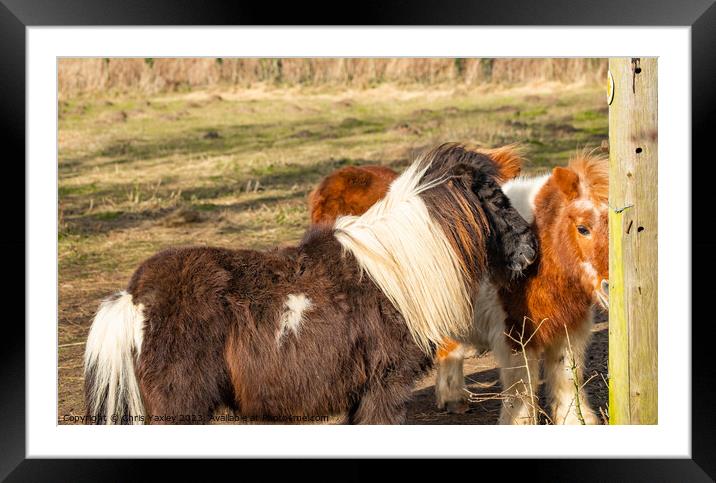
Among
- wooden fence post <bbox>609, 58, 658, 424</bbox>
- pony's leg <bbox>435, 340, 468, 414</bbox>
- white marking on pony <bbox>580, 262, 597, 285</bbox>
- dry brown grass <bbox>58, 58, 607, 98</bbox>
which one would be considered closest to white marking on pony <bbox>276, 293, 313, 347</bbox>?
wooden fence post <bbox>609, 58, 658, 424</bbox>

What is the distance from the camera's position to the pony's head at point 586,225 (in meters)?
5.20

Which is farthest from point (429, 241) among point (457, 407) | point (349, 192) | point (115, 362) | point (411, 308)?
point (349, 192)

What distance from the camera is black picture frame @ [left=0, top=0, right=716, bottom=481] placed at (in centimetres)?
401

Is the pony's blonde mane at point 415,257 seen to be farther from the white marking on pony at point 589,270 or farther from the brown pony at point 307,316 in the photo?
the white marking on pony at point 589,270

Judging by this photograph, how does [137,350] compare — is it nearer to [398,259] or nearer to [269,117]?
[398,259]

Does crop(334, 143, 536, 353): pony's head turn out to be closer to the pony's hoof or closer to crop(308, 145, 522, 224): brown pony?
the pony's hoof

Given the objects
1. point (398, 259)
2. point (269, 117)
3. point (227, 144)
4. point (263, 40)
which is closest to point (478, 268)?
point (398, 259)

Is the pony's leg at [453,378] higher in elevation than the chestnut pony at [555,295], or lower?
lower

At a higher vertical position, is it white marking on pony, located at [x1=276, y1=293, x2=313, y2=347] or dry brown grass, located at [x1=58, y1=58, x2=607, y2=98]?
dry brown grass, located at [x1=58, y1=58, x2=607, y2=98]

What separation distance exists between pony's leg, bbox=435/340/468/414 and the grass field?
2820mm

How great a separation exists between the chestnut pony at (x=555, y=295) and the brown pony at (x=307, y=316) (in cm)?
77

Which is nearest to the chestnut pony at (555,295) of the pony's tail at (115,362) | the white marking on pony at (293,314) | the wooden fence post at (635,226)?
the wooden fence post at (635,226)

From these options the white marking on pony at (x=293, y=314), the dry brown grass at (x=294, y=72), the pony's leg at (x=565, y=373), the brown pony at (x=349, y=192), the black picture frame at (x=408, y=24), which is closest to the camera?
the black picture frame at (x=408, y=24)

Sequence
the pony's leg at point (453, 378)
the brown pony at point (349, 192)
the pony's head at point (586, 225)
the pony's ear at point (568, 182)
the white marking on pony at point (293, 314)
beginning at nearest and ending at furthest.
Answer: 1. the white marking on pony at point (293, 314)
2. the pony's head at point (586, 225)
3. the pony's ear at point (568, 182)
4. the pony's leg at point (453, 378)
5. the brown pony at point (349, 192)
